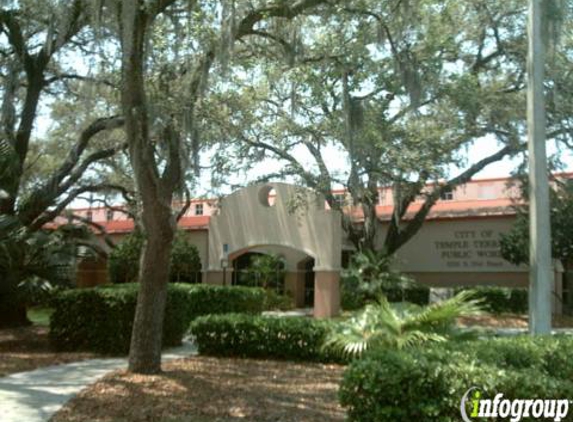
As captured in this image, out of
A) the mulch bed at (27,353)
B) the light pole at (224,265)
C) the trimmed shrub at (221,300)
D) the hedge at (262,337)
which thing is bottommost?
the mulch bed at (27,353)

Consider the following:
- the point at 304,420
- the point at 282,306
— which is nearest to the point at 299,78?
the point at 304,420

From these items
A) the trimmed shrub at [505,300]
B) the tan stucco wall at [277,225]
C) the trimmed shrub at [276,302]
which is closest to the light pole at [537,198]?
the tan stucco wall at [277,225]

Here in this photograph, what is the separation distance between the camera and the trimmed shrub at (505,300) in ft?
78.5

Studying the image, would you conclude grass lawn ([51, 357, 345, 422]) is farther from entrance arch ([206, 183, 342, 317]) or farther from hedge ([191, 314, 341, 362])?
entrance arch ([206, 183, 342, 317])

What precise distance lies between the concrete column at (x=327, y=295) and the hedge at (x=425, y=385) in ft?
58.6

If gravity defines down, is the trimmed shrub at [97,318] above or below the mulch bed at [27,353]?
above

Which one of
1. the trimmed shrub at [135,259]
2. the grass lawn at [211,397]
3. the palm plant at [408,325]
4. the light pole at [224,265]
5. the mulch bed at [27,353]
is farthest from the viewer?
the light pole at [224,265]

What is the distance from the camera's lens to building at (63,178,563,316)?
24.6 m

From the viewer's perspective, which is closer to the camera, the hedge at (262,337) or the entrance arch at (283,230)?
the hedge at (262,337)

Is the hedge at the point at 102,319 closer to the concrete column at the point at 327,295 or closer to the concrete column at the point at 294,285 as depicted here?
the concrete column at the point at 327,295

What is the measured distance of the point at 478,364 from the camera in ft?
20.1

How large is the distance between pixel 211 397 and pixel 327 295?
15116 millimetres

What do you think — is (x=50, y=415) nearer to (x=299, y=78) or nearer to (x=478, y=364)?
(x=478, y=364)

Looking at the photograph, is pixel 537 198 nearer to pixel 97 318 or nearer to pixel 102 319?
pixel 102 319
